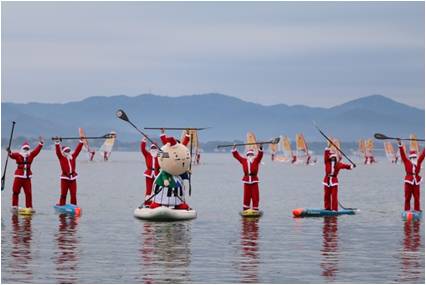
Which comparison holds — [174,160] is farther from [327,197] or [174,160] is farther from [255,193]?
[327,197]

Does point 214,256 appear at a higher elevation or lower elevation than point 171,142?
lower

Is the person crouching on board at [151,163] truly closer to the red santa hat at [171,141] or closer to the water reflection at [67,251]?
the red santa hat at [171,141]

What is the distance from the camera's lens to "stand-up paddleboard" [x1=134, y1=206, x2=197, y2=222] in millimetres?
35938

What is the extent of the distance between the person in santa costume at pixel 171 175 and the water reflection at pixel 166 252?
0.87 meters

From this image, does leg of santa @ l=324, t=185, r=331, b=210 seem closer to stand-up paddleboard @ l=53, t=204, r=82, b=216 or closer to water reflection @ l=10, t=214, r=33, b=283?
stand-up paddleboard @ l=53, t=204, r=82, b=216

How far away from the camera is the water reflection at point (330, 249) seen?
981 inches

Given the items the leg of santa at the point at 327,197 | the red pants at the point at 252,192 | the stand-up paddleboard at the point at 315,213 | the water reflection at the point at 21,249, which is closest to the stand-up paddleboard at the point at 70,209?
the water reflection at the point at 21,249

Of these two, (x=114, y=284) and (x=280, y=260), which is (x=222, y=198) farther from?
(x=114, y=284)

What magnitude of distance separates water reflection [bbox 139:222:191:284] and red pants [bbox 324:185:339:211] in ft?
16.4

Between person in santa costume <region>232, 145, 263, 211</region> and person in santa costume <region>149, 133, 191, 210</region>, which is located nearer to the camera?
person in santa costume <region>149, 133, 191, 210</region>

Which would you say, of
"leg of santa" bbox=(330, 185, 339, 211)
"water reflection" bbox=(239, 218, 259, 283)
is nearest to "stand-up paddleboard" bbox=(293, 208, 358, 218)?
"leg of santa" bbox=(330, 185, 339, 211)

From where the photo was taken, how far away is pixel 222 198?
192 ft

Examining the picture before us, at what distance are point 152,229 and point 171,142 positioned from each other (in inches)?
135

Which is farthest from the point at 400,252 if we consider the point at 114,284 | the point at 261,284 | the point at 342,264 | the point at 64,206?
the point at 64,206
